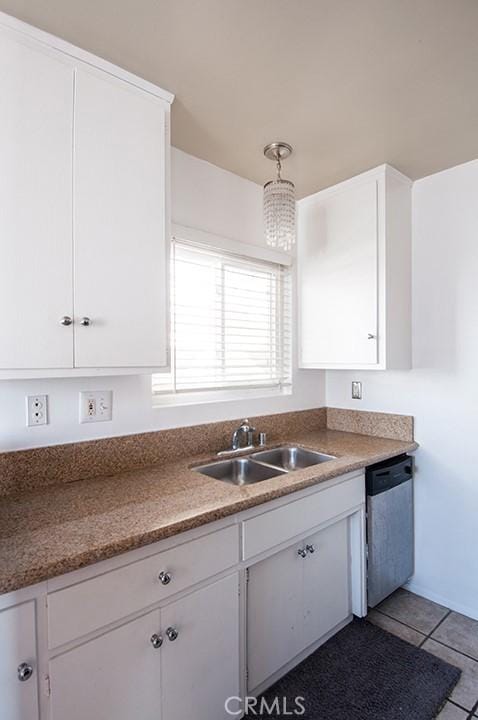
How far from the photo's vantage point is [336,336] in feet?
7.25

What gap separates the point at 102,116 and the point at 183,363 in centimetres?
108

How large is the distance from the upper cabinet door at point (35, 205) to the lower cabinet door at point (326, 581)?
1314 mm

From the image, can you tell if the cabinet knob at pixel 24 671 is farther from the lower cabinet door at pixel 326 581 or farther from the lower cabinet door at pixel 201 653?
the lower cabinet door at pixel 326 581

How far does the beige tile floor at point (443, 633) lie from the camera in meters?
1.49

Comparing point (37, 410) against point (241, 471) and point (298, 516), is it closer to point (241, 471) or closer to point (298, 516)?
point (241, 471)

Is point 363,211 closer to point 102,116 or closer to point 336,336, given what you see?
point 336,336

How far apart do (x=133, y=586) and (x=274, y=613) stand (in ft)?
2.37

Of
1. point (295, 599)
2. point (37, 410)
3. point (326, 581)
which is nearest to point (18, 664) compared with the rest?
point (37, 410)

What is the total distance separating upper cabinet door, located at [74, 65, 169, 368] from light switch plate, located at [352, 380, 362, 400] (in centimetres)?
149

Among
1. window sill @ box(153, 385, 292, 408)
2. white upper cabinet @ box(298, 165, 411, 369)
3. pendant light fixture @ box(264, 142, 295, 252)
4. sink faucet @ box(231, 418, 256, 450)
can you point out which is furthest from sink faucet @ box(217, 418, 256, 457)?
pendant light fixture @ box(264, 142, 295, 252)

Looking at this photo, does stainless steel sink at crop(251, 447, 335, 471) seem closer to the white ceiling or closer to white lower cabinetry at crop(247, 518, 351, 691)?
white lower cabinetry at crop(247, 518, 351, 691)

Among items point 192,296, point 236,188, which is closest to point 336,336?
point 192,296

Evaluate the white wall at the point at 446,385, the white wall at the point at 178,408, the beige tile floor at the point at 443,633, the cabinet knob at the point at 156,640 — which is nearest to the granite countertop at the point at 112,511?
the white wall at the point at 178,408

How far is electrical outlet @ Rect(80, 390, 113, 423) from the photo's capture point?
153 cm
